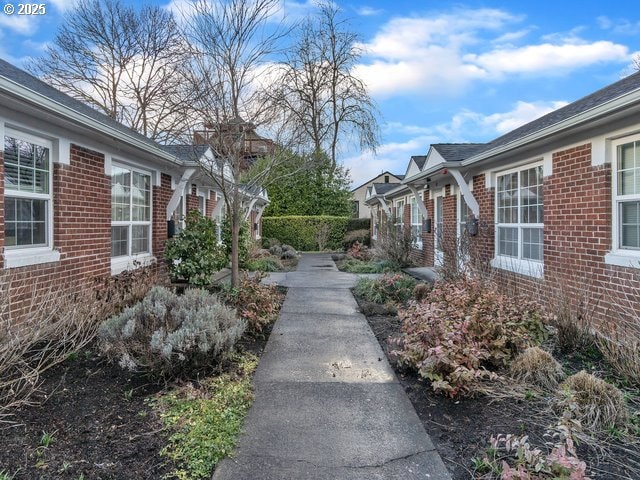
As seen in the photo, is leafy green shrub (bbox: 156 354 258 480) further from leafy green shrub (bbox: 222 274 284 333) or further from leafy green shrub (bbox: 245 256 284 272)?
leafy green shrub (bbox: 245 256 284 272)

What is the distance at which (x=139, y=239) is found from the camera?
801 centimetres

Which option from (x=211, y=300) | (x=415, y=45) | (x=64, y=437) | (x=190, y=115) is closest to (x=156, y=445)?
(x=64, y=437)

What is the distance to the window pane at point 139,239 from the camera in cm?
774

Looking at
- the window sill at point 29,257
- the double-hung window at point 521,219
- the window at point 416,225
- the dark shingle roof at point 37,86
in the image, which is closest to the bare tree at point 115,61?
the window at point 416,225

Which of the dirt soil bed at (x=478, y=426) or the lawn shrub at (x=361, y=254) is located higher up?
the lawn shrub at (x=361, y=254)

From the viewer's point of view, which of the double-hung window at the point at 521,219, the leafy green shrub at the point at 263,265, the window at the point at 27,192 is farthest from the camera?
the leafy green shrub at the point at 263,265

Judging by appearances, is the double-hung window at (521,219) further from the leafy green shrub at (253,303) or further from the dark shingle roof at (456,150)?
the leafy green shrub at (253,303)

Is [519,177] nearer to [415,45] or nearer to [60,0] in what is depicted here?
[415,45]

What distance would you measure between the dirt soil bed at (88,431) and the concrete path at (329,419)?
0.60 meters

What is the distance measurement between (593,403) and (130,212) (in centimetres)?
724

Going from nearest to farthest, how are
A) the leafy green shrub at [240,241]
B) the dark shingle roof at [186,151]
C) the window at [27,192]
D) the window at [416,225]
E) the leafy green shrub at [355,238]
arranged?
the window at [27,192] < the dark shingle roof at [186,151] < the leafy green shrub at [240,241] < the window at [416,225] < the leafy green shrub at [355,238]

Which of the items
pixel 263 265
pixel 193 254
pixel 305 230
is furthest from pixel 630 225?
pixel 305 230

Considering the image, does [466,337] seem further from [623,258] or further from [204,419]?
[204,419]

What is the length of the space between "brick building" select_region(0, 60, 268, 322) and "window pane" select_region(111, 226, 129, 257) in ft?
0.06
